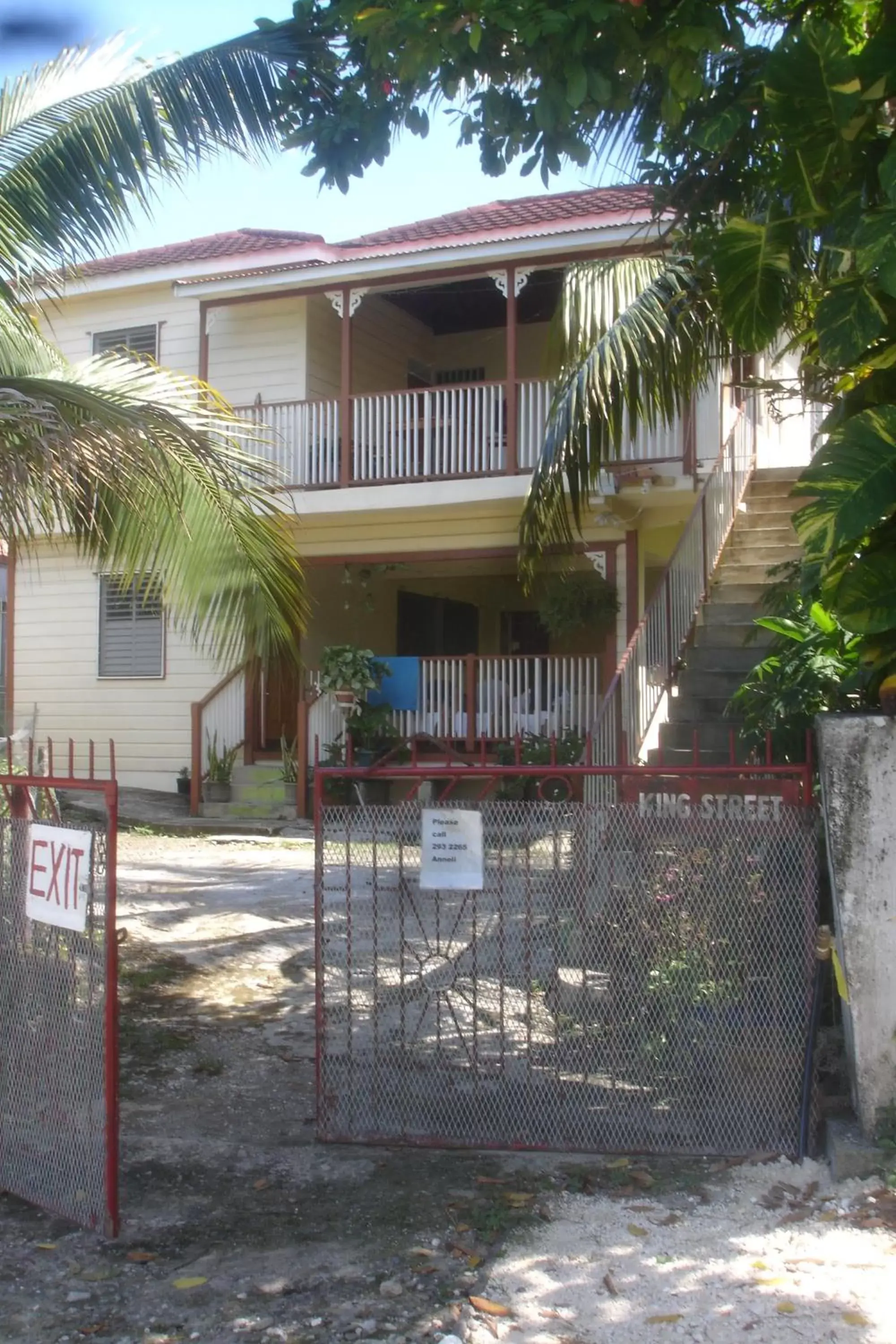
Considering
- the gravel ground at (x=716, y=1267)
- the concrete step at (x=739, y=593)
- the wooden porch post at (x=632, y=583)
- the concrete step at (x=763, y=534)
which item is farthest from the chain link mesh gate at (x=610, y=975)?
the wooden porch post at (x=632, y=583)

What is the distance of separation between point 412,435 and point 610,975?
419 inches

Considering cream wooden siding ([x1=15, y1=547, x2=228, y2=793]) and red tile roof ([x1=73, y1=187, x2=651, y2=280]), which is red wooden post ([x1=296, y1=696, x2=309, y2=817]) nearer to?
cream wooden siding ([x1=15, y1=547, x2=228, y2=793])

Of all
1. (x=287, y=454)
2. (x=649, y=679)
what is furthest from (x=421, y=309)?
(x=649, y=679)

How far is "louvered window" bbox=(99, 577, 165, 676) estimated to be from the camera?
56.9ft

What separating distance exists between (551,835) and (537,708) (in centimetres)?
886

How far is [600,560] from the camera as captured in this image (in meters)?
14.6

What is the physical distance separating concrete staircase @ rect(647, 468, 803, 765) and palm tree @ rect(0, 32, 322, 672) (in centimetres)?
317

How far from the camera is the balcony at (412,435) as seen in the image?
14.0 m

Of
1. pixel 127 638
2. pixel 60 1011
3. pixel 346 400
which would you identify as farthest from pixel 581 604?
A: pixel 60 1011

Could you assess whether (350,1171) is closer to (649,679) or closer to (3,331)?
(3,331)

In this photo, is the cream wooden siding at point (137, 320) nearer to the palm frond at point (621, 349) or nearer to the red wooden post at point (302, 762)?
the red wooden post at point (302, 762)

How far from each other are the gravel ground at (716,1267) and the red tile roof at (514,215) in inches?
433

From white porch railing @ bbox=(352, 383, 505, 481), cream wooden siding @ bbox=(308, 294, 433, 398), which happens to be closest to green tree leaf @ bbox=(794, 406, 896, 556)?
white porch railing @ bbox=(352, 383, 505, 481)

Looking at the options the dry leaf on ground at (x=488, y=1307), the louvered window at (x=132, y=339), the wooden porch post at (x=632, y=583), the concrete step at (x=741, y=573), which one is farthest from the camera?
the louvered window at (x=132, y=339)
